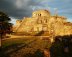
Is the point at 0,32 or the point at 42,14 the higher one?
the point at 42,14

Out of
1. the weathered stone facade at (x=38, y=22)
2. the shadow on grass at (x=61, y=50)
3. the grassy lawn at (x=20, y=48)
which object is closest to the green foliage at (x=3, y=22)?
the grassy lawn at (x=20, y=48)

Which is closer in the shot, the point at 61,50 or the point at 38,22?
the point at 61,50

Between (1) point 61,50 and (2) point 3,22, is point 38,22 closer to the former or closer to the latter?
(2) point 3,22

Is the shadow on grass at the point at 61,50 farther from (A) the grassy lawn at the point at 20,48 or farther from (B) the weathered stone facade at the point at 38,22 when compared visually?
(B) the weathered stone facade at the point at 38,22

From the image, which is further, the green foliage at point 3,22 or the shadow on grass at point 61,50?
the green foliage at point 3,22

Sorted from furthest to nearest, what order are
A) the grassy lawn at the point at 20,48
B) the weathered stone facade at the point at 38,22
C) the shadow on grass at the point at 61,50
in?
1. the weathered stone facade at the point at 38,22
2. the grassy lawn at the point at 20,48
3. the shadow on grass at the point at 61,50

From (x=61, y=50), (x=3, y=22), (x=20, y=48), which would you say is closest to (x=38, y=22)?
(x=3, y=22)

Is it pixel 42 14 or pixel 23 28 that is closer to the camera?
pixel 23 28

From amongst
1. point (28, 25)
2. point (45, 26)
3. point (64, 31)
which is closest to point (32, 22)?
point (28, 25)

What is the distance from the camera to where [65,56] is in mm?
23297

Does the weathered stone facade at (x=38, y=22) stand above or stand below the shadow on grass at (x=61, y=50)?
above

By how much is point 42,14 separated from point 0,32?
8314 centimetres

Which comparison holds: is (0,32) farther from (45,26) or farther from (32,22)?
(32,22)

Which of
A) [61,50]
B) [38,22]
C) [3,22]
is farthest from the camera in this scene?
[38,22]
